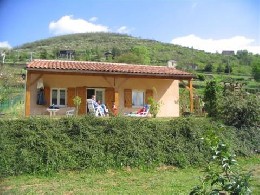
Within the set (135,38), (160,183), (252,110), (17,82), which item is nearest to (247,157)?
(252,110)

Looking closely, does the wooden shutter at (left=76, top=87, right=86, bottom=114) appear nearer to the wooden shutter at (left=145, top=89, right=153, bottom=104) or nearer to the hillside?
the wooden shutter at (left=145, top=89, right=153, bottom=104)

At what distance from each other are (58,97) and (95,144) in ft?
34.7

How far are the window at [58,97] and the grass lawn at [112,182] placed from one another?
11.0 metres

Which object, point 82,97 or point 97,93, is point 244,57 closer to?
point 97,93

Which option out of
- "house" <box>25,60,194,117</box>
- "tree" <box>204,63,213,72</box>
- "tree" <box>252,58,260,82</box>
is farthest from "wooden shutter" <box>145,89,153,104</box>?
"tree" <box>204,63,213,72</box>

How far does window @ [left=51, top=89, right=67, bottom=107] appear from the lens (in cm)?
2020

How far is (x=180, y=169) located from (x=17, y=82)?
29.8 m

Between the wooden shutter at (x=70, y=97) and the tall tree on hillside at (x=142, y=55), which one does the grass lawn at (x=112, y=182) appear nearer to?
the wooden shutter at (x=70, y=97)

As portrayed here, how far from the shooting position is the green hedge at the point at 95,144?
9531 millimetres

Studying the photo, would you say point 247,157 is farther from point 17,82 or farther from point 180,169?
point 17,82

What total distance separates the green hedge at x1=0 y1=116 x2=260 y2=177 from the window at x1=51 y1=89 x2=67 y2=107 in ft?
32.6

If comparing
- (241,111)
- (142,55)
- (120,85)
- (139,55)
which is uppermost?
(142,55)

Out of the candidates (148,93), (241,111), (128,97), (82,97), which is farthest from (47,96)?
(241,111)

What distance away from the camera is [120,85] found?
2017cm
